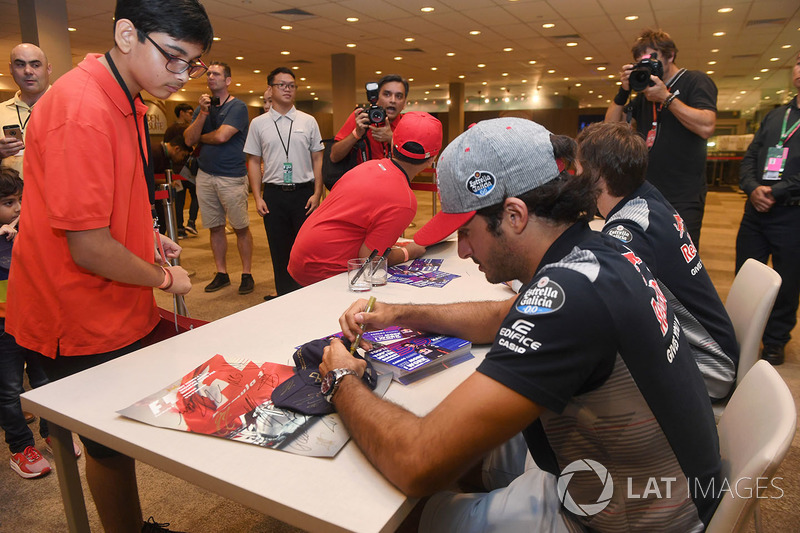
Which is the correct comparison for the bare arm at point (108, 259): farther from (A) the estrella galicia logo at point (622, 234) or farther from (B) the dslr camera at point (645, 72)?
(B) the dslr camera at point (645, 72)

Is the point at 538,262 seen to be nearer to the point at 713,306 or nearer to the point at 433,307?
the point at 433,307

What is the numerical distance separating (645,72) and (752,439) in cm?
241

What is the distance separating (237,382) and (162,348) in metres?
0.33

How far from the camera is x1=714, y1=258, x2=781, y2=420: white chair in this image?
1.46 metres

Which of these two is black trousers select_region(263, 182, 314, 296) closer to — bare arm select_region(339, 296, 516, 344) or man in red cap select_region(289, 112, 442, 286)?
man in red cap select_region(289, 112, 442, 286)

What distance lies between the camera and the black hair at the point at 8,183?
218 centimetres

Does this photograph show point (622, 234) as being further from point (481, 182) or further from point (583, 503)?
point (583, 503)

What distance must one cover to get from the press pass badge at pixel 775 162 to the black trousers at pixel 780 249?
0.20 meters

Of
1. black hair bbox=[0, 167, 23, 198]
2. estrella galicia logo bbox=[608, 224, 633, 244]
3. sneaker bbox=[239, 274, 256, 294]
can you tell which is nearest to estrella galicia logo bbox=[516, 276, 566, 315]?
estrella galicia logo bbox=[608, 224, 633, 244]

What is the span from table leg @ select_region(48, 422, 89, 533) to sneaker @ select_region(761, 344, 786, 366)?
11.1ft

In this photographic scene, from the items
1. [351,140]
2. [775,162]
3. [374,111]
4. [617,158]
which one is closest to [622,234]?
[617,158]

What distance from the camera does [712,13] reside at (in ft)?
23.7

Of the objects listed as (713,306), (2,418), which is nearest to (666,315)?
(713,306)

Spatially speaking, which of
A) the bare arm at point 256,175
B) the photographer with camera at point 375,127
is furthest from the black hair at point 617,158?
the bare arm at point 256,175
